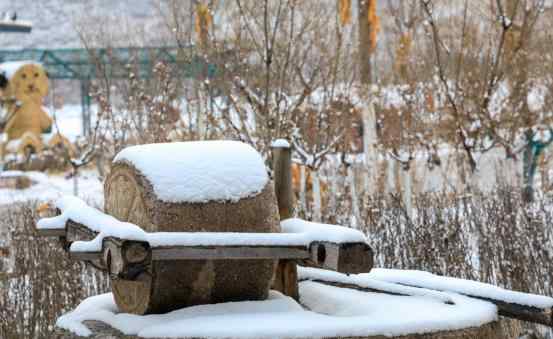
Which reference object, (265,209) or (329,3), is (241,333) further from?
(329,3)

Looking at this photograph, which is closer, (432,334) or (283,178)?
(432,334)

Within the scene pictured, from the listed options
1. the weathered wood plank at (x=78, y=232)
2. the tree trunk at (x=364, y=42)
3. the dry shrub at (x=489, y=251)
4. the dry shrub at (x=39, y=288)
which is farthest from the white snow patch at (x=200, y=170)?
the tree trunk at (x=364, y=42)

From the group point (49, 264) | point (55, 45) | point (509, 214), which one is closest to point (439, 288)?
point (509, 214)

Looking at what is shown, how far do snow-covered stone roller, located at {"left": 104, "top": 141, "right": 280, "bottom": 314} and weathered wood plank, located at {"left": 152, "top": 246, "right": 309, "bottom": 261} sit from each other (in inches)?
11.3

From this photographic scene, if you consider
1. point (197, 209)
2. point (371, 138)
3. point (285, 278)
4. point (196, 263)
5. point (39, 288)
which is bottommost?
point (39, 288)

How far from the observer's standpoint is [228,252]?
17.5ft

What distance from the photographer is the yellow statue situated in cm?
2688

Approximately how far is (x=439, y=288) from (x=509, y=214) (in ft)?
11.1

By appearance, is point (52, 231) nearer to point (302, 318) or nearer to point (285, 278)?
point (285, 278)

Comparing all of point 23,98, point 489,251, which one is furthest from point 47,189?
point 489,251

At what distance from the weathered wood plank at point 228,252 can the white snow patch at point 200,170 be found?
44cm

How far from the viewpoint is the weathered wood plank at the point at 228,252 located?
516 centimetres

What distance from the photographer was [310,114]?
14109 millimetres

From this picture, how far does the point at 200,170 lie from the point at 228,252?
2.17 ft
